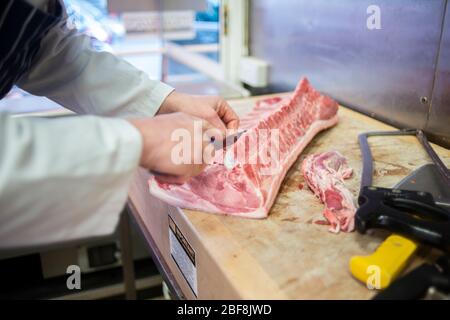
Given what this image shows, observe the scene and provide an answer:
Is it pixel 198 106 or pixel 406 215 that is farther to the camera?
pixel 198 106

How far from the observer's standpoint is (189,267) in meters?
0.82

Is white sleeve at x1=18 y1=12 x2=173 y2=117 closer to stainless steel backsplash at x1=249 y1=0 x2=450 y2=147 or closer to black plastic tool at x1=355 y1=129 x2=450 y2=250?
black plastic tool at x1=355 y1=129 x2=450 y2=250

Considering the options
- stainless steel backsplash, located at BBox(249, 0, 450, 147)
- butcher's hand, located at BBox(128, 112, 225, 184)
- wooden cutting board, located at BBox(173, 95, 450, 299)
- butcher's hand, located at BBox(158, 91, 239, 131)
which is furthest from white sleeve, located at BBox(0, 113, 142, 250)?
stainless steel backsplash, located at BBox(249, 0, 450, 147)

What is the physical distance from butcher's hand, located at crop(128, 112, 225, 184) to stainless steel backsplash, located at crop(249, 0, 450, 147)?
70 cm

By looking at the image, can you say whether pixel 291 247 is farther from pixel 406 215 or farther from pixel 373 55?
pixel 373 55

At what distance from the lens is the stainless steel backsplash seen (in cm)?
112

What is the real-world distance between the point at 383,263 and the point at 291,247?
0.15m

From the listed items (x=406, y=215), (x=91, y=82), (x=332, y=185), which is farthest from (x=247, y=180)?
(x=91, y=82)

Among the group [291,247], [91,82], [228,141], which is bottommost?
[291,247]

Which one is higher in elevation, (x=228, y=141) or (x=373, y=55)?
(x=373, y=55)

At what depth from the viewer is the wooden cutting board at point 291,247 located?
637 mm

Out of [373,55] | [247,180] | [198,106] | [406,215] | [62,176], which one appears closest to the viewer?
[62,176]

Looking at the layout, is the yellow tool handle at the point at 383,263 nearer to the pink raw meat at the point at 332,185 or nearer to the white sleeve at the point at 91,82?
the pink raw meat at the point at 332,185

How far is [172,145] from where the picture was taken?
0.68 metres
